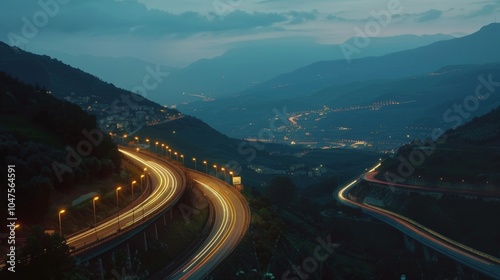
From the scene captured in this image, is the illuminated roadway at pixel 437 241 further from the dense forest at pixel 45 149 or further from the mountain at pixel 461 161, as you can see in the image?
the dense forest at pixel 45 149

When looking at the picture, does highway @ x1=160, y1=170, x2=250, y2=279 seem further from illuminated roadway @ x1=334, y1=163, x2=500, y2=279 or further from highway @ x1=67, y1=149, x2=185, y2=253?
illuminated roadway @ x1=334, y1=163, x2=500, y2=279

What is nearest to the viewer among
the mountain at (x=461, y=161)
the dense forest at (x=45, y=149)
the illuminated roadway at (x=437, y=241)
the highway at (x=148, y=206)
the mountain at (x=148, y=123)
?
the highway at (x=148, y=206)

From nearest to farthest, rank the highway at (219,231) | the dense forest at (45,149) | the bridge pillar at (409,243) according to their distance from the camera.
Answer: the highway at (219,231)
the dense forest at (45,149)
the bridge pillar at (409,243)


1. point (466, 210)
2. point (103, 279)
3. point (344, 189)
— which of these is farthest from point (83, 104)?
point (103, 279)

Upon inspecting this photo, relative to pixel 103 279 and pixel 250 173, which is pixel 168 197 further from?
pixel 250 173

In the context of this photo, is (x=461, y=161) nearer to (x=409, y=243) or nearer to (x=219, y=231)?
(x=409, y=243)

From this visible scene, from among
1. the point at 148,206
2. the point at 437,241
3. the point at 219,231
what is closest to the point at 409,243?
the point at 437,241

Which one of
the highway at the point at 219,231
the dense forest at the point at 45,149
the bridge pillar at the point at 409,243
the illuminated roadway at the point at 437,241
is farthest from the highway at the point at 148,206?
the bridge pillar at the point at 409,243

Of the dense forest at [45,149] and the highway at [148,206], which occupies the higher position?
the dense forest at [45,149]
